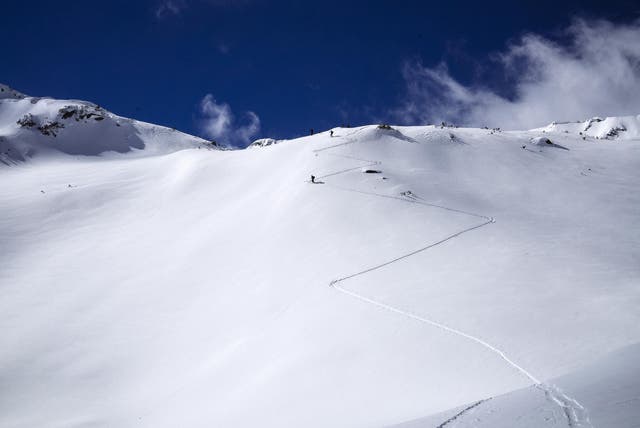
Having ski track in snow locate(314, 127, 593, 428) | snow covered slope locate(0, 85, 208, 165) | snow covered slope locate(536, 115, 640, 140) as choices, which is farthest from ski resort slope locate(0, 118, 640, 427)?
snow covered slope locate(536, 115, 640, 140)

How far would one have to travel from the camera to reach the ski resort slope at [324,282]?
8195 millimetres

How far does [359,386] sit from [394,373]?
0.73m

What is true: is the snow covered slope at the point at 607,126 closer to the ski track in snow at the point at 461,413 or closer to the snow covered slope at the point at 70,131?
the snow covered slope at the point at 70,131

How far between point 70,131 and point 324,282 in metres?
42.8

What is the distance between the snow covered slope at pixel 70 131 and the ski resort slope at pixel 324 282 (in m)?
18.5

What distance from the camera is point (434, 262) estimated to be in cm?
1321

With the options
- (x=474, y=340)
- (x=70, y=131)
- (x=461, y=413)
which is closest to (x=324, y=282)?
(x=474, y=340)

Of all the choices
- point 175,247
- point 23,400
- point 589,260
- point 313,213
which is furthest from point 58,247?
point 589,260

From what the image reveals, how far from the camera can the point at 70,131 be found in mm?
45250

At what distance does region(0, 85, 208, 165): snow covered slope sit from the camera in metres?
42.0

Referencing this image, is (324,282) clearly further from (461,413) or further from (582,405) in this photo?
(582,405)

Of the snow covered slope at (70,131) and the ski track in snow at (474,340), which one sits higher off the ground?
the snow covered slope at (70,131)

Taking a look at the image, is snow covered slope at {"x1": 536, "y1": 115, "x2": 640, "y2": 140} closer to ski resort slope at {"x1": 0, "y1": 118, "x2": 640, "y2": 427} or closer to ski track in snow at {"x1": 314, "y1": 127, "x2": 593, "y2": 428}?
ski resort slope at {"x1": 0, "y1": 118, "x2": 640, "y2": 427}

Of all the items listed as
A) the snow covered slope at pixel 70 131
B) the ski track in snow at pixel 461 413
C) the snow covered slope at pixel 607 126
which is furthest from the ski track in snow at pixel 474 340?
the snow covered slope at pixel 607 126
